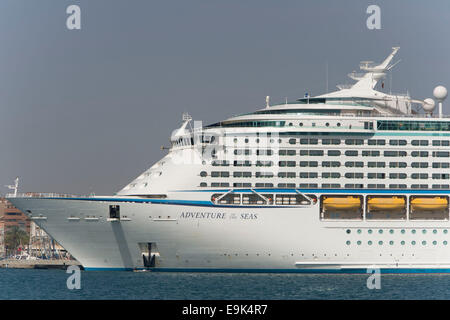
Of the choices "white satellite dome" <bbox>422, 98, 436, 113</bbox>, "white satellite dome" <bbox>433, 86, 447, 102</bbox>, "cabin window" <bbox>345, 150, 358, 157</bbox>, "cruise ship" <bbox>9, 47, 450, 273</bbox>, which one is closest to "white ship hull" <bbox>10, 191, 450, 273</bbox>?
"cruise ship" <bbox>9, 47, 450, 273</bbox>

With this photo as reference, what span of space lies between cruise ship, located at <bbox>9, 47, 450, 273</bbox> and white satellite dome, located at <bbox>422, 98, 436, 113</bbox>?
1568 mm

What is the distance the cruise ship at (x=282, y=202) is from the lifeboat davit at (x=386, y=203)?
6 centimetres

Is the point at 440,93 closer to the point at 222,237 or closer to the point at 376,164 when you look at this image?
the point at 376,164

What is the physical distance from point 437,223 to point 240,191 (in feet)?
Answer: 36.4

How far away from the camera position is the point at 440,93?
1889 inches

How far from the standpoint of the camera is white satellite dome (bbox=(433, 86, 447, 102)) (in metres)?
47.9

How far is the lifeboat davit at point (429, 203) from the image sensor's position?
45125 millimetres

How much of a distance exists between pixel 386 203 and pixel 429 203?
2524 millimetres

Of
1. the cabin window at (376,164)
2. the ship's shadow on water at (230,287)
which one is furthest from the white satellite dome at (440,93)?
the ship's shadow on water at (230,287)

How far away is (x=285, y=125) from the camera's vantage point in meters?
45.5

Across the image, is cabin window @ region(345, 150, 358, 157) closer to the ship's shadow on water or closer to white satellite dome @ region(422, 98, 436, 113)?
white satellite dome @ region(422, 98, 436, 113)
